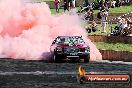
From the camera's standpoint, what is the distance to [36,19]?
38.8 m

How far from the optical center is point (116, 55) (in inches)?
1266

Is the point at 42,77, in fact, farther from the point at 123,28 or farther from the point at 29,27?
the point at 29,27

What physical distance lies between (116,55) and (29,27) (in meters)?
8.51

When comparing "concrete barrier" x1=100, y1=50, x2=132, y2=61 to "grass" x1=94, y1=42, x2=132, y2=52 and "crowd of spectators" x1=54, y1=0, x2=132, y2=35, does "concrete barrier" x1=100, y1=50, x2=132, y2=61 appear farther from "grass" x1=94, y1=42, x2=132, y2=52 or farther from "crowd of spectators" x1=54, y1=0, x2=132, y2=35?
"crowd of spectators" x1=54, y1=0, x2=132, y2=35

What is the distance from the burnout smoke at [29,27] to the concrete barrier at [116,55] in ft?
6.11

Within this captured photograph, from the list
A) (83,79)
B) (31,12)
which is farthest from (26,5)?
(83,79)

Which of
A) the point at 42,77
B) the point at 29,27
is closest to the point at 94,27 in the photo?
the point at 29,27

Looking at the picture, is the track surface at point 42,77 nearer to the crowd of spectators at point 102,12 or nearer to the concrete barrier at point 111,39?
the concrete barrier at point 111,39

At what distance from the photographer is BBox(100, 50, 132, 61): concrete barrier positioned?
31.2m

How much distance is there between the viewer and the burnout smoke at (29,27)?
116 ft

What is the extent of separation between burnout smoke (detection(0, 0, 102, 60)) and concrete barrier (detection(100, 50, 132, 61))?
1.86 metres

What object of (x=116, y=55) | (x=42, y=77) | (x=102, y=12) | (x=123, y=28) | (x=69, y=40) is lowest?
(x=116, y=55)

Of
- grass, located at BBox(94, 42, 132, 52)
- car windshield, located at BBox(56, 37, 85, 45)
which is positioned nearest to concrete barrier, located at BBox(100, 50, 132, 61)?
grass, located at BBox(94, 42, 132, 52)

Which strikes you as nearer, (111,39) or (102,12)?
(111,39)
